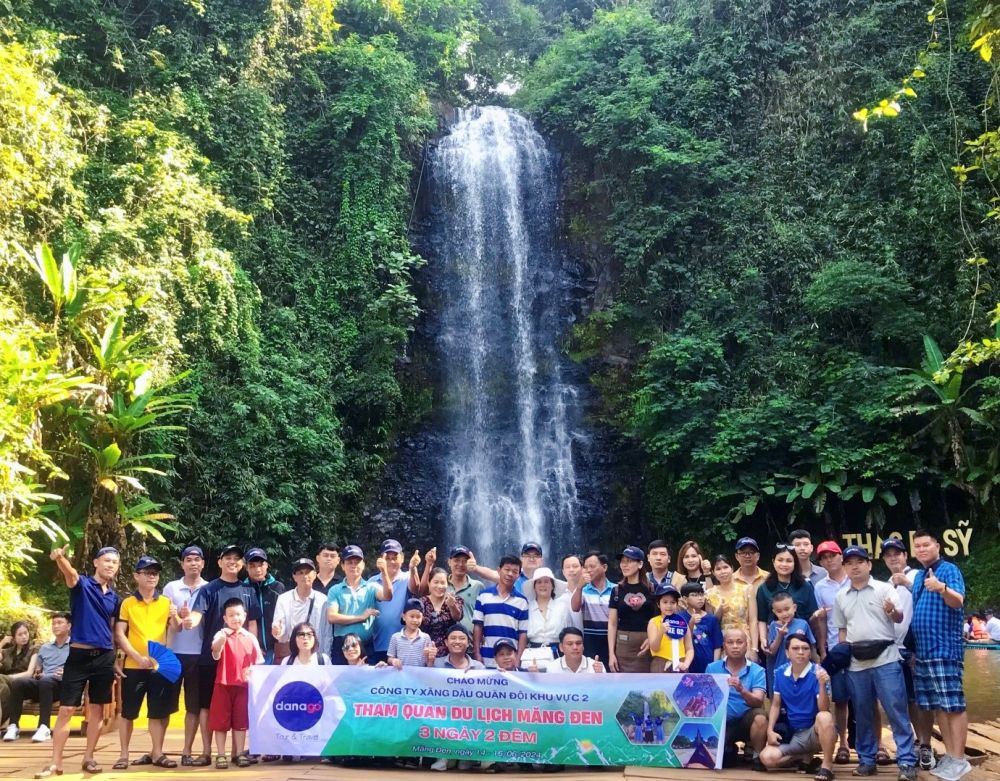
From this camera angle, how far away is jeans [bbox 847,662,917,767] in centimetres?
505

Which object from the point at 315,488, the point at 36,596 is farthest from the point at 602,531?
the point at 36,596

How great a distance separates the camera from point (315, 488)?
1413cm

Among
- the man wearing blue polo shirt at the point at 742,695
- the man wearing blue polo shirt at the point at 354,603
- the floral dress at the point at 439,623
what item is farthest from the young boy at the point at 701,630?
the man wearing blue polo shirt at the point at 354,603

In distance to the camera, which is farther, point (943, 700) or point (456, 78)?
point (456, 78)

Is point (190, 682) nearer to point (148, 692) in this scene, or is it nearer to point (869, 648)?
point (148, 692)

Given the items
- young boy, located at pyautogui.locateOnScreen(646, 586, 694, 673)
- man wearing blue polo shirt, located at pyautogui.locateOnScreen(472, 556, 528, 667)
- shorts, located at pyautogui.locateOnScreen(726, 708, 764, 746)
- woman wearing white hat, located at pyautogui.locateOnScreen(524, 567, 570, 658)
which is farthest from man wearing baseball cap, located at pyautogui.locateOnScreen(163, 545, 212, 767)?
shorts, located at pyautogui.locateOnScreen(726, 708, 764, 746)

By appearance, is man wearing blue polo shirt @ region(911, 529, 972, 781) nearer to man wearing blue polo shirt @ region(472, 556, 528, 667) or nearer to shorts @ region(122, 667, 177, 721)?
man wearing blue polo shirt @ region(472, 556, 528, 667)

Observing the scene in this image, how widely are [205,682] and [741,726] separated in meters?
3.51

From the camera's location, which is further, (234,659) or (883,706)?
(234,659)

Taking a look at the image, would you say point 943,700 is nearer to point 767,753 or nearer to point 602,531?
point 767,753

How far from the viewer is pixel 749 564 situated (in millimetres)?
5965

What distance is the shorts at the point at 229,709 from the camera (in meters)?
5.47

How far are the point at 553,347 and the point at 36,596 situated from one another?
10394mm

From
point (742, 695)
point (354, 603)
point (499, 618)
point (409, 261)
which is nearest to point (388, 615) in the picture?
point (354, 603)
